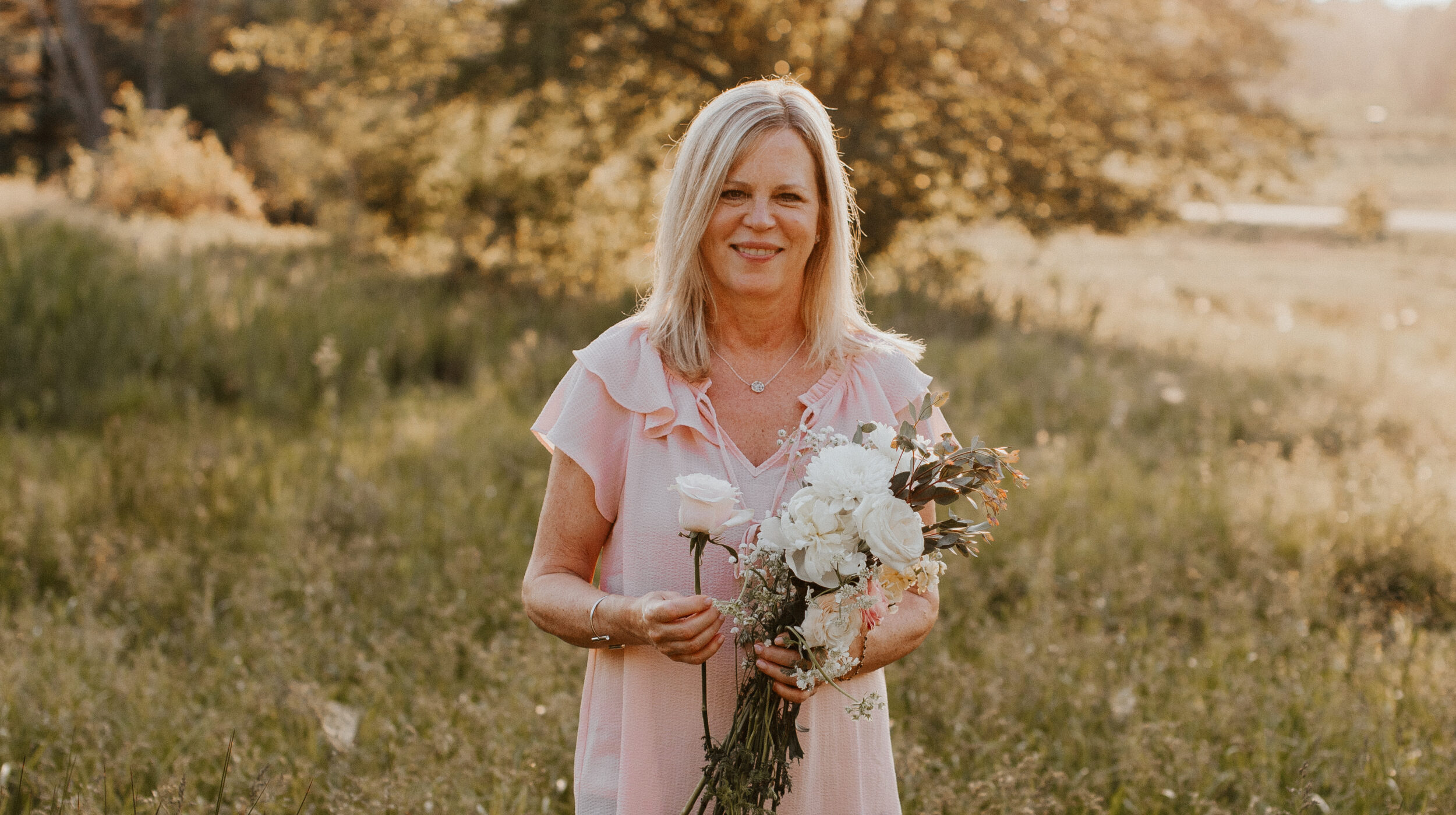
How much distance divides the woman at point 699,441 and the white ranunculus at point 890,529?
1.33 ft

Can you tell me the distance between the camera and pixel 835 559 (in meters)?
1.66

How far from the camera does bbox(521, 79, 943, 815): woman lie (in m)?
2.07

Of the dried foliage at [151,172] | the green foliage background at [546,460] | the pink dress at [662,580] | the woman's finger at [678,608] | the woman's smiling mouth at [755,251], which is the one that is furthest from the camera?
the dried foliage at [151,172]

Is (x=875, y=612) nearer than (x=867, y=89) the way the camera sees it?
Yes

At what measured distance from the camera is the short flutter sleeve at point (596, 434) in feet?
6.86

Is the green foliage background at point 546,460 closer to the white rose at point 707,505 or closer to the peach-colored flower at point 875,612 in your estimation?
the peach-colored flower at point 875,612

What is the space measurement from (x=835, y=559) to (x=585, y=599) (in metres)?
0.60

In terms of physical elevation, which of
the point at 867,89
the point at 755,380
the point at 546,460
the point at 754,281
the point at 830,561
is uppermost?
the point at 867,89

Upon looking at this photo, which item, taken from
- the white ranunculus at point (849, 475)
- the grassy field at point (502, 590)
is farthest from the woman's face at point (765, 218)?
the grassy field at point (502, 590)

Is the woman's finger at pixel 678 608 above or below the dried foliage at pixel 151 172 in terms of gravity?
above

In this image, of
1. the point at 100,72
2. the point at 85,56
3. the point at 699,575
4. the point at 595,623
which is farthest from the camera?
the point at 100,72

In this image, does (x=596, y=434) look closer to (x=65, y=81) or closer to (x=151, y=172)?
(x=151, y=172)

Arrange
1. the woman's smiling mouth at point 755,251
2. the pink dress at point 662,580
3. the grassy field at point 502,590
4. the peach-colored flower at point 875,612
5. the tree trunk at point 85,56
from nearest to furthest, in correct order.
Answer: the peach-colored flower at point 875,612 < the pink dress at point 662,580 < the woman's smiling mouth at point 755,251 < the grassy field at point 502,590 < the tree trunk at point 85,56

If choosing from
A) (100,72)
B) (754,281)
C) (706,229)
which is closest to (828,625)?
(754,281)
